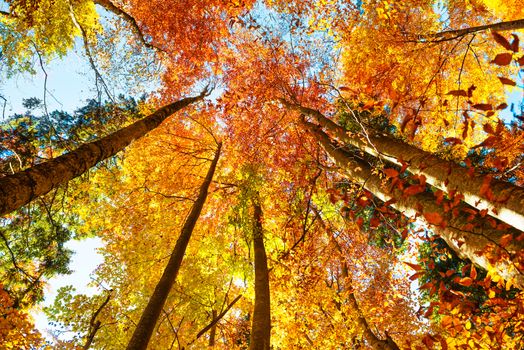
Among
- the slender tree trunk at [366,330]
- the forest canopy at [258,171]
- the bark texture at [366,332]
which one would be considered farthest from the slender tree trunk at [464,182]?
the bark texture at [366,332]

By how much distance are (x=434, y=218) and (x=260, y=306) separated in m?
3.84

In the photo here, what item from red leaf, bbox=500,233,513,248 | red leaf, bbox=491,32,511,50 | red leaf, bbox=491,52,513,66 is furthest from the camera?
red leaf, bbox=500,233,513,248

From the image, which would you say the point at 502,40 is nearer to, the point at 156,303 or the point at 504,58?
the point at 504,58

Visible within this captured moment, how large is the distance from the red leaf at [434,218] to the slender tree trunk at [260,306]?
3.52m

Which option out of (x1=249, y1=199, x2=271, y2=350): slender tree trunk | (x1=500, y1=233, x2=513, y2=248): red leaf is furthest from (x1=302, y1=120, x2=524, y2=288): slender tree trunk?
(x1=249, y1=199, x2=271, y2=350): slender tree trunk

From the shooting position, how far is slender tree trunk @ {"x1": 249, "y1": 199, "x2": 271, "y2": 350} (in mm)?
5262

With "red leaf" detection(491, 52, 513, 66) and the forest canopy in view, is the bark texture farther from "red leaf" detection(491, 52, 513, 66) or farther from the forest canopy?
"red leaf" detection(491, 52, 513, 66)

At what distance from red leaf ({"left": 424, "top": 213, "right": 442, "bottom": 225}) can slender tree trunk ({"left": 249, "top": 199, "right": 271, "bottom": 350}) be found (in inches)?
138

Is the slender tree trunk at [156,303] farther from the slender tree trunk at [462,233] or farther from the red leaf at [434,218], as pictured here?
the red leaf at [434,218]

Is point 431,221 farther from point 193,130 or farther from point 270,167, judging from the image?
point 193,130

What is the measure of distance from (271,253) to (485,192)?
8523 millimetres

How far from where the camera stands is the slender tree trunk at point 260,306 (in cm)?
526

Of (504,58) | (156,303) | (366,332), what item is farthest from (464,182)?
(366,332)

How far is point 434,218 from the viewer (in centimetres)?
396
